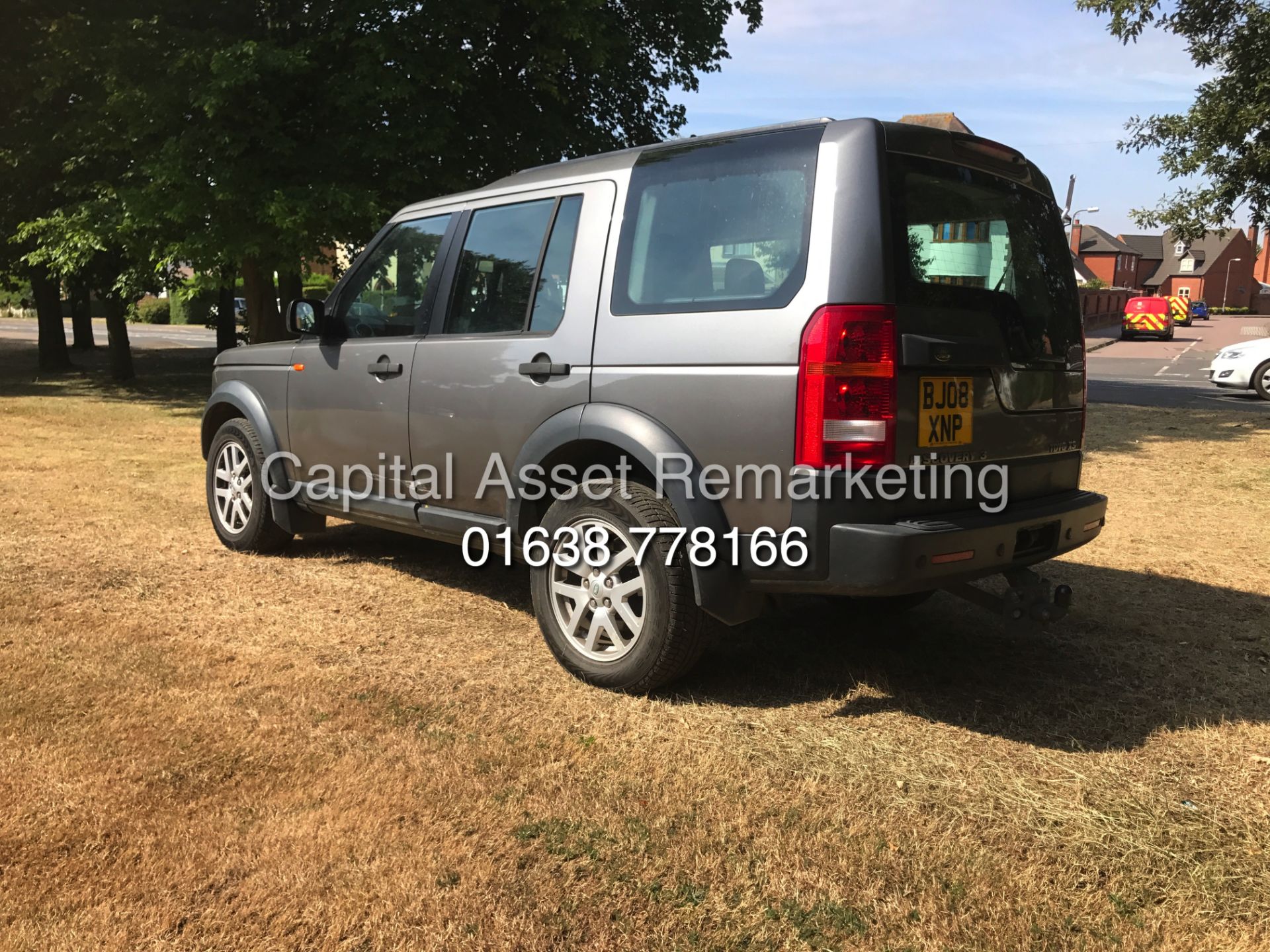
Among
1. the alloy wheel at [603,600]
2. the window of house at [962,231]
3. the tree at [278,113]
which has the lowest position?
the alloy wheel at [603,600]

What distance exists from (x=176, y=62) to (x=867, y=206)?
1140cm

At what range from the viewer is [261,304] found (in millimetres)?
15617

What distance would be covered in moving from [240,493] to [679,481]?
3575 millimetres

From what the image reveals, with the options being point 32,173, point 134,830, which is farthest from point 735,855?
point 32,173

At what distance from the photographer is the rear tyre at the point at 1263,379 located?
63.1 feet

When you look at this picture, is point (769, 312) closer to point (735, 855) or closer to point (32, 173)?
point (735, 855)

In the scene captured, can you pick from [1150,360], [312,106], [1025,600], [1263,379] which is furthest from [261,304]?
[1150,360]

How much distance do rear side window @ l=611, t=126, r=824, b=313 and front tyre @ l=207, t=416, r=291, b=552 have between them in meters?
3.00

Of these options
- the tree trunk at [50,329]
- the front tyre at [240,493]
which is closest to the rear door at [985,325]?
the front tyre at [240,493]

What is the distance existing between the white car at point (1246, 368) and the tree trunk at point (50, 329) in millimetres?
23345

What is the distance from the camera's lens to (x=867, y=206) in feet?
11.5

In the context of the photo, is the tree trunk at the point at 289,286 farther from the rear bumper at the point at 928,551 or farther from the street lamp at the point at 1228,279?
the street lamp at the point at 1228,279

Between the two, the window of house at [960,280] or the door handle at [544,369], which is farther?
the door handle at [544,369]

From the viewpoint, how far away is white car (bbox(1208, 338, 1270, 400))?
63.1ft
